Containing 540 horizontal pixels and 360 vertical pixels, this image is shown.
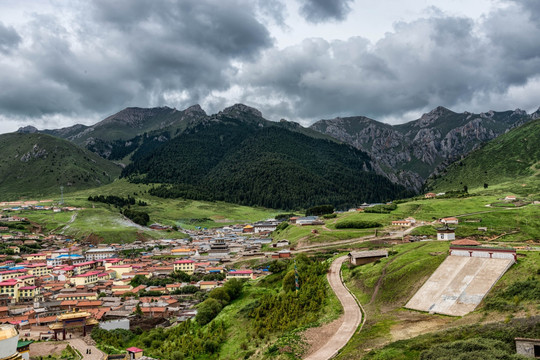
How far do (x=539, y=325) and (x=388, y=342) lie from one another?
9.92 metres

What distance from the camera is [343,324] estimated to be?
1460 inches

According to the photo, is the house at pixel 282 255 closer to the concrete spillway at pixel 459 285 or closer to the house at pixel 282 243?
the house at pixel 282 243

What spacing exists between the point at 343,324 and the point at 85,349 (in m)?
31.3

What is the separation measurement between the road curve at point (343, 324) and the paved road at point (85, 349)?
2630cm

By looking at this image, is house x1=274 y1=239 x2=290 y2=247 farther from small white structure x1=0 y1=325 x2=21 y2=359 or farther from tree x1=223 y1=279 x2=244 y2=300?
small white structure x1=0 y1=325 x2=21 y2=359

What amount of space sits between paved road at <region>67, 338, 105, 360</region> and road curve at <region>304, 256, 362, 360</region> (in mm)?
26303

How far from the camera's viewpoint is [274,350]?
34.5 m

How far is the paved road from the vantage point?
143ft

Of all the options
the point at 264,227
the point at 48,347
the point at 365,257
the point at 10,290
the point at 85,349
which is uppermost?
the point at 365,257

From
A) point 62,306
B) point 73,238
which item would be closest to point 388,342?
point 62,306

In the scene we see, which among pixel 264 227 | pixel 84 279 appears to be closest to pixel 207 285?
pixel 84 279

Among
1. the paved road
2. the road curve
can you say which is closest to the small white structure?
the road curve

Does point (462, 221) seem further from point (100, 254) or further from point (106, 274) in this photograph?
point (100, 254)

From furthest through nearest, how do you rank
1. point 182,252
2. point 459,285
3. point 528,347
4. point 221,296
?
1. point 182,252
2. point 221,296
3. point 459,285
4. point 528,347
